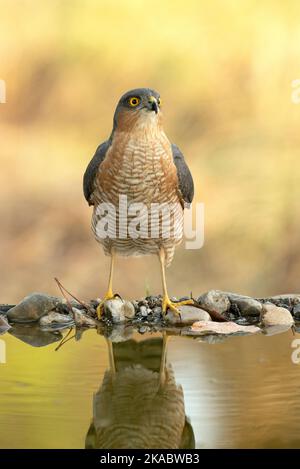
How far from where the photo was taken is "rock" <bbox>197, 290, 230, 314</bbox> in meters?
4.45

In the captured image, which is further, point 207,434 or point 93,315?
point 93,315

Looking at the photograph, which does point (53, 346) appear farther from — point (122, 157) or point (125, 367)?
point (122, 157)

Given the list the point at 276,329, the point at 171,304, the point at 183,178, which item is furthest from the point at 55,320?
the point at 276,329

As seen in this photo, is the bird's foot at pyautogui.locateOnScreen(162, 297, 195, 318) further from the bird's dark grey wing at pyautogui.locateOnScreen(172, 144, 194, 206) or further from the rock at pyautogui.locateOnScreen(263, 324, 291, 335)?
the bird's dark grey wing at pyautogui.locateOnScreen(172, 144, 194, 206)

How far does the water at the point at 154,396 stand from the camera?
7.36 feet

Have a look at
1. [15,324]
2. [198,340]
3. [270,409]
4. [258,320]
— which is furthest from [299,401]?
[15,324]

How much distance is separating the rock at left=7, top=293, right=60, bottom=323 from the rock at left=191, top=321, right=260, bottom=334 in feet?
2.86

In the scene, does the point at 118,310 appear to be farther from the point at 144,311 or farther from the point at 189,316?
the point at 189,316

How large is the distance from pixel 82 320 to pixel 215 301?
77 centimetres

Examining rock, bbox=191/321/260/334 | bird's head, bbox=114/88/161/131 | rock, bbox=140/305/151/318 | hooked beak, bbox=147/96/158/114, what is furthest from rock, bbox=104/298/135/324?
hooked beak, bbox=147/96/158/114

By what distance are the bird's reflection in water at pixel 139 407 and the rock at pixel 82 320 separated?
0.77m

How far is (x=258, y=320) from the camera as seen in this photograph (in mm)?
4406

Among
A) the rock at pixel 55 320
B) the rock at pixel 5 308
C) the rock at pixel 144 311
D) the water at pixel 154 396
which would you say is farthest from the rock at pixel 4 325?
the rock at pixel 144 311

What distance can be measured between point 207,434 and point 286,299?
8.79 feet
